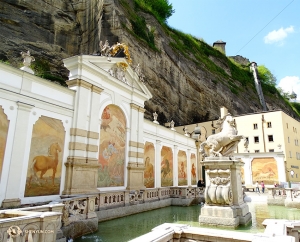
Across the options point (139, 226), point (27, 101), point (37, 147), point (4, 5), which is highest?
point (4, 5)

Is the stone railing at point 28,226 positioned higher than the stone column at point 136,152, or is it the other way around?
the stone column at point 136,152

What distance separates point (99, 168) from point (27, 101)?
4.98 metres

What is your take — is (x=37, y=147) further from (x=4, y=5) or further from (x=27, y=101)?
(x=4, y=5)

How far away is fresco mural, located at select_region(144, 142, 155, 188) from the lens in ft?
56.1

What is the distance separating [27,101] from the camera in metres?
9.68

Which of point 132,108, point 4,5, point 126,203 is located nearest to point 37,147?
point 126,203

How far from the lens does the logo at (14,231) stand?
456 centimetres

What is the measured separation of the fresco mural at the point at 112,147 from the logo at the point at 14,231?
775 centimetres

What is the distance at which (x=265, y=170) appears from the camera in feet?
84.3

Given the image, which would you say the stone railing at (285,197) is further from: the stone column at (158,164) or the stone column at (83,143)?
the stone column at (83,143)

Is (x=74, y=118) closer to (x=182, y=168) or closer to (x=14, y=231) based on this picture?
(x=14, y=231)

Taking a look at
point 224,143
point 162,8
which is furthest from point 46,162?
point 162,8

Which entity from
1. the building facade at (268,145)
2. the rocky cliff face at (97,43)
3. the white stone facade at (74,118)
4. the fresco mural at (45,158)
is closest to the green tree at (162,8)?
the rocky cliff face at (97,43)

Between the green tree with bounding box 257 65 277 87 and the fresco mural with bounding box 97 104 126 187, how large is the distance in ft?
176
